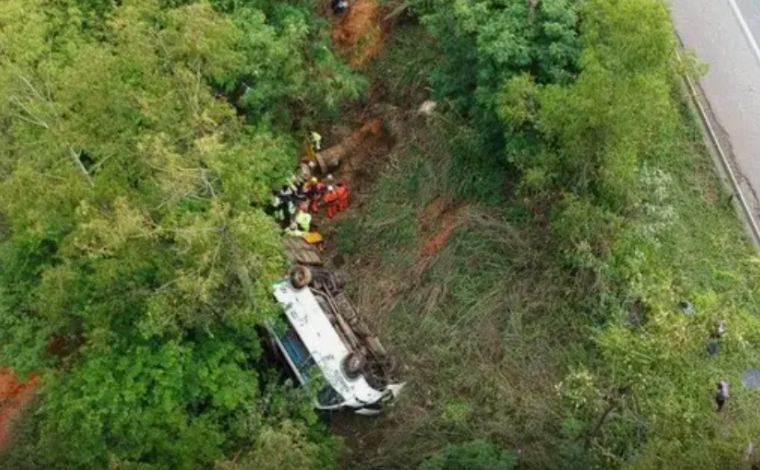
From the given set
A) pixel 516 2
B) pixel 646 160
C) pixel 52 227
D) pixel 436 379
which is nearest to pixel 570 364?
pixel 436 379

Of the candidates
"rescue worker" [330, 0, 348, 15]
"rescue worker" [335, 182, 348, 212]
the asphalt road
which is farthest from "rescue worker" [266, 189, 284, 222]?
the asphalt road

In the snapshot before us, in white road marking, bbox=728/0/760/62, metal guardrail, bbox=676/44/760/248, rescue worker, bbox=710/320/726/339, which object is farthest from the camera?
white road marking, bbox=728/0/760/62

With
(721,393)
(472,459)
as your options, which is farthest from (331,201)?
(721,393)

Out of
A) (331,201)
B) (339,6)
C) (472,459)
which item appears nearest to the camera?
(472,459)

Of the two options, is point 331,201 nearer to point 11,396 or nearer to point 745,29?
point 11,396

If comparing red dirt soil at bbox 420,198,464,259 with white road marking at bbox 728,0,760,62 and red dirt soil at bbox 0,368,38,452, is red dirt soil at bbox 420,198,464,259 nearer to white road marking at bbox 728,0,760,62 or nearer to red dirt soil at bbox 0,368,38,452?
white road marking at bbox 728,0,760,62

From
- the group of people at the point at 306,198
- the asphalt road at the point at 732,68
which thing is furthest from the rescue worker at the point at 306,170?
the asphalt road at the point at 732,68
